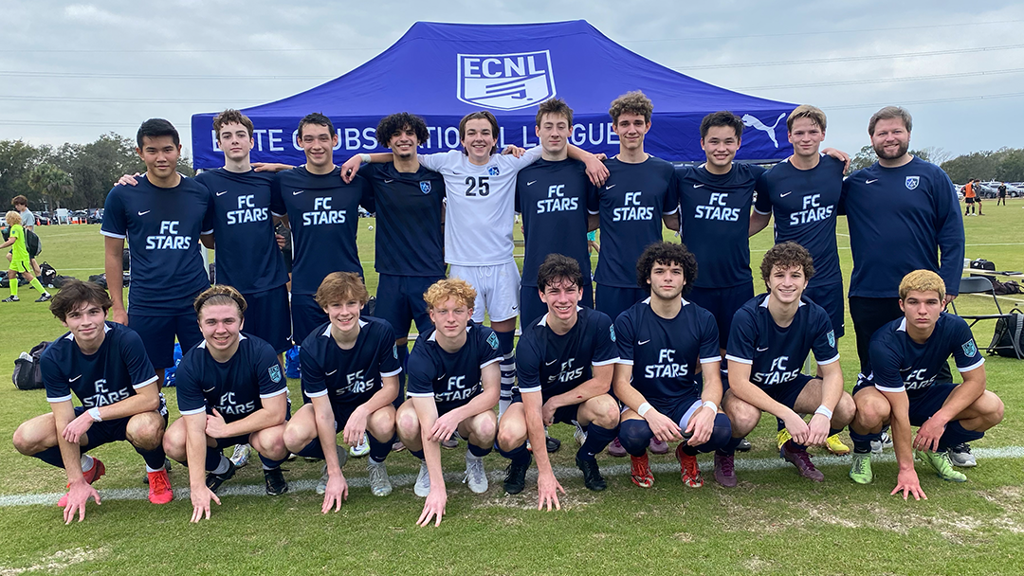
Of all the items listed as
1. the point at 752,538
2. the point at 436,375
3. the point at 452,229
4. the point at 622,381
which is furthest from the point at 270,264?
the point at 752,538

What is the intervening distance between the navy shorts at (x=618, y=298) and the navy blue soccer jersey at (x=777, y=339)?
0.79 m

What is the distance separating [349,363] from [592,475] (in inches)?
59.3

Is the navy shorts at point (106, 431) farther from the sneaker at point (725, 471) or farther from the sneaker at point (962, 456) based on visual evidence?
the sneaker at point (962, 456)

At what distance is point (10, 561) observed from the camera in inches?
108

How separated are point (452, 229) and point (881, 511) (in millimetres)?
2970

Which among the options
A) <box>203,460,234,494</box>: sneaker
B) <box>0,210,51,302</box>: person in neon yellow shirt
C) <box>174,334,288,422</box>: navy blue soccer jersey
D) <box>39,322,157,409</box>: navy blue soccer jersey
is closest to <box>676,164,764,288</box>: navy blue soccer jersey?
<box>174,334,288,422</box>: navy blue soccer jersey

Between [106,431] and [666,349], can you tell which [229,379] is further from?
[666,349]

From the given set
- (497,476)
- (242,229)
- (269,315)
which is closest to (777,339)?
(497,476)

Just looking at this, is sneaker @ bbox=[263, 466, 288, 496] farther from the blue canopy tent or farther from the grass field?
the blue canopy tent

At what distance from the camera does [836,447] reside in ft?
12.5

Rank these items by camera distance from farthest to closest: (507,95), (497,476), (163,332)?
(507,95), (163,332), (497,476)

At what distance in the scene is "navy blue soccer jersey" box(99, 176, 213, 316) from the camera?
388 centimetres

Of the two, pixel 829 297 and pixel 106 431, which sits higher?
pixel 829 297

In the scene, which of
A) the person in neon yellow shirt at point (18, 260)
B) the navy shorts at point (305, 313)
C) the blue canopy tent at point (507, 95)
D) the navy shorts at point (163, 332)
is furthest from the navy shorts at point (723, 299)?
the person in neon yellow shirt at point (18, 260)
